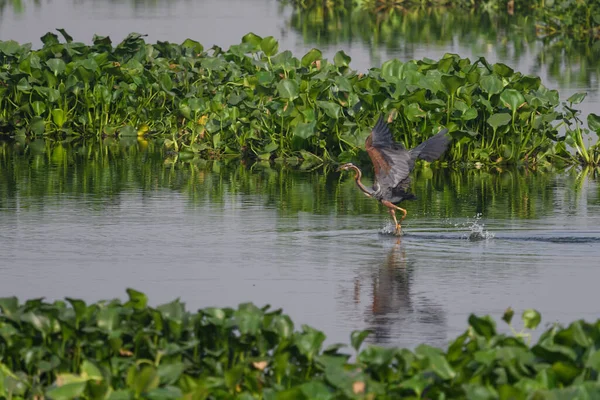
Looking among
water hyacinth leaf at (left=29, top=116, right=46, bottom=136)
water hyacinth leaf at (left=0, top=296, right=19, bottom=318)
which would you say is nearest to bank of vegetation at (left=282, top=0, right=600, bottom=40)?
water hyacinth leaf at (left=29, top=116, right=46, bottom=136)

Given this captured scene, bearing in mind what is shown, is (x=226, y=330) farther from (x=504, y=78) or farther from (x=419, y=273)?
(x=504, y=78)

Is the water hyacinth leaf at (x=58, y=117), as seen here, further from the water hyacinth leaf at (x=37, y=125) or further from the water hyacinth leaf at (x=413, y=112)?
the water hyacinth leaf at (x=413, y=112)

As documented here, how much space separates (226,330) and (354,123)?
26.0ft

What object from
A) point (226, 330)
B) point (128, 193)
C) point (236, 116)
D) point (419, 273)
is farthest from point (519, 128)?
point (226, 330)

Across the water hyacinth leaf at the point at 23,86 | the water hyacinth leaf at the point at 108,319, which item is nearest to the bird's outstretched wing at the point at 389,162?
the water hyacinth leaf at the point at 108,319

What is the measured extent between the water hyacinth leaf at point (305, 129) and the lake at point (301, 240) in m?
0.39

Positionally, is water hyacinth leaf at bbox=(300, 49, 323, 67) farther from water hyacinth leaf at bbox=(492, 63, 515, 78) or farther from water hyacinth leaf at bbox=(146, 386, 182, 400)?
water hyacinth leaf at bbox=(146, 386, 182, 400)

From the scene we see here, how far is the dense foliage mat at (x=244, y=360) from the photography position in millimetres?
5867

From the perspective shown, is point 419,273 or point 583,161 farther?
point 583,161

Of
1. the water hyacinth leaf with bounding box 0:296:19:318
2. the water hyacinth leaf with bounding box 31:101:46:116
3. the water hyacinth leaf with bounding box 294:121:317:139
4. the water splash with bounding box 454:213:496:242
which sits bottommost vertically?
the water hyacinth leaf with bounding box 0:296:19:318

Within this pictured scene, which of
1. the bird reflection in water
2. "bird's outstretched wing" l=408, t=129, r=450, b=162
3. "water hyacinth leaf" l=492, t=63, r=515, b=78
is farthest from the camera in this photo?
"water hyacinth leaf" l=492, t=63, r=515, b=78

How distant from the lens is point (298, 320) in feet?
27.4

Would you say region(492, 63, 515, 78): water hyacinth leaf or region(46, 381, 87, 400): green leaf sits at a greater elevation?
region(492, 63, 515, 78): water hyacinth leaf

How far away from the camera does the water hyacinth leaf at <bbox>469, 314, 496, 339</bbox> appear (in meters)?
6.48
